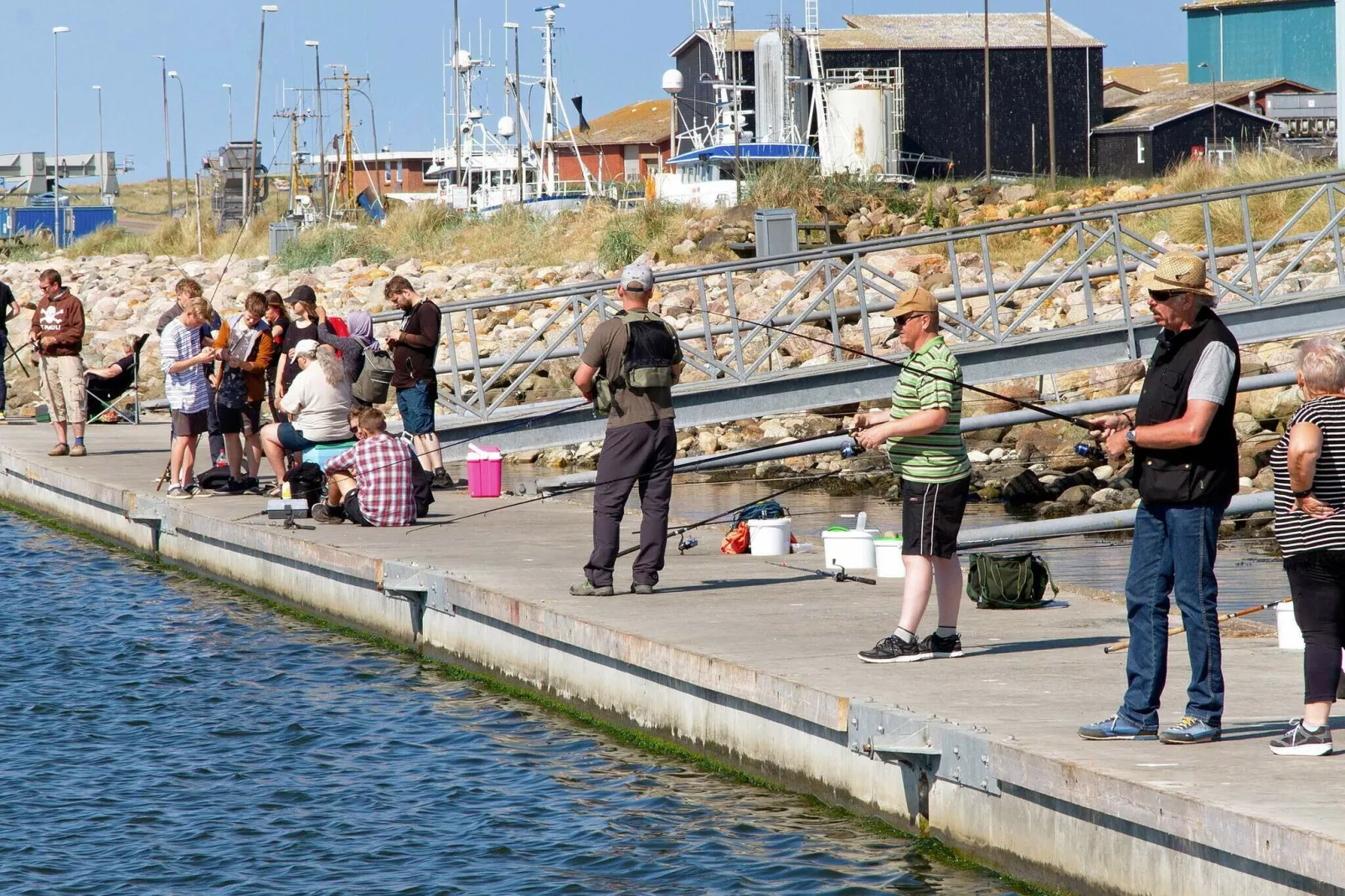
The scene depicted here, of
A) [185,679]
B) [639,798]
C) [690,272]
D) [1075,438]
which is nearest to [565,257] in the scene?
[1075,438]

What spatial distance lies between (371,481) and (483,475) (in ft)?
6.66

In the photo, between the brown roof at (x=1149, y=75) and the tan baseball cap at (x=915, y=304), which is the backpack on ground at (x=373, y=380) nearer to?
the tan baseball cap at (x=915, y=304)

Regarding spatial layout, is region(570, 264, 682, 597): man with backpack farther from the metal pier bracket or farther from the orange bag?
the metal pier bracket

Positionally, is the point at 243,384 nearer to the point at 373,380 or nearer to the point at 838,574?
the point at 373,380

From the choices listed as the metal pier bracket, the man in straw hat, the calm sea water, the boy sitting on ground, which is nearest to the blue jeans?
the man in straw hat

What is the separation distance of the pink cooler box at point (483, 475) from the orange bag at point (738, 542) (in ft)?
10.5

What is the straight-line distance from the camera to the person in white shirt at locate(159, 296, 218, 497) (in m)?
13.6

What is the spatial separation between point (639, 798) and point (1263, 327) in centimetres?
966

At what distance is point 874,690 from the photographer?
278 inches

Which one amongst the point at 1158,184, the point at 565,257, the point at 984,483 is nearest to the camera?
the point at 984,483

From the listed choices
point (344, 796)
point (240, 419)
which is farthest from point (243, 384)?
point (344, 796)

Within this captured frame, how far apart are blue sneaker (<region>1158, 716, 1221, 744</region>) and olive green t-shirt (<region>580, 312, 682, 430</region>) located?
3735 millimetres

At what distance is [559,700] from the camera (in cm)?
A: 908

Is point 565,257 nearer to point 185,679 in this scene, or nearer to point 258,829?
point 185,679
